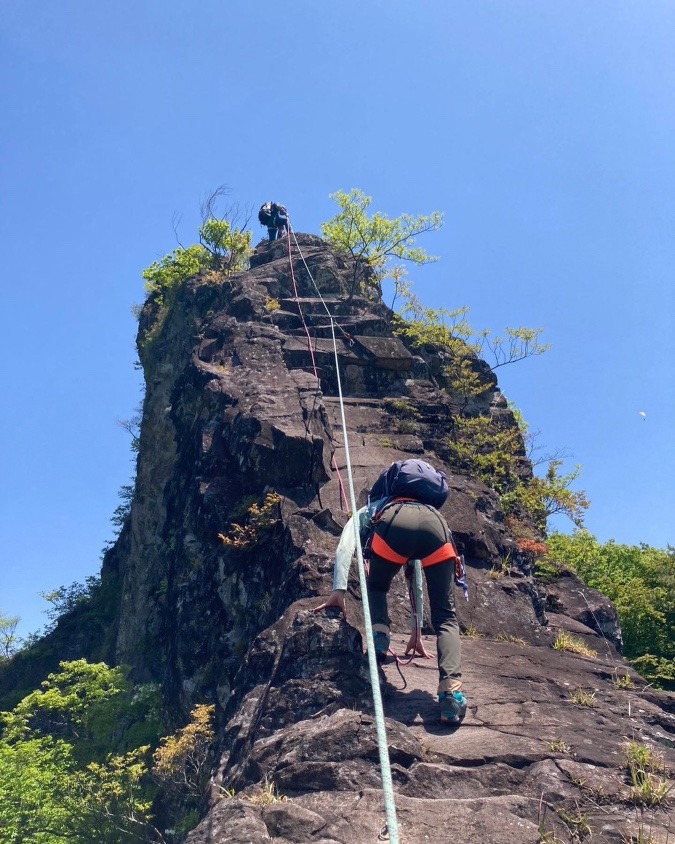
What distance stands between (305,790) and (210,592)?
270 inches

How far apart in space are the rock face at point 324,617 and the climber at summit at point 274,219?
109cm

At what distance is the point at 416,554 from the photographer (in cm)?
651

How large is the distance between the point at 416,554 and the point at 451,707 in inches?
50.3

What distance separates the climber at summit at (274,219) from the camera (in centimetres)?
2389

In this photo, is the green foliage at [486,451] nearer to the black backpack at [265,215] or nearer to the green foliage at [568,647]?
the green foliage at [568,647]

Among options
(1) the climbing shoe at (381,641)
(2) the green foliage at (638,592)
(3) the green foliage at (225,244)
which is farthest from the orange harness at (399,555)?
(3) the green foliage at (225,244)

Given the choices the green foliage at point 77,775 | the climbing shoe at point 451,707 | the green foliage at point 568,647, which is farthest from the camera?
the green foliage at point 77,775

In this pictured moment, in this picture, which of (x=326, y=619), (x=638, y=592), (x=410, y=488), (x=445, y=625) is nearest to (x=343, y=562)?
(x=326, y=619)

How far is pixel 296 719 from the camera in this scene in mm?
6492

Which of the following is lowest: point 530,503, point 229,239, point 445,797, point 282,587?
point 445,797

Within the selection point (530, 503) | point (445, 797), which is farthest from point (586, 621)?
point (445, 797)

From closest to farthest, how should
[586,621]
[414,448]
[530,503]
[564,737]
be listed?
[564,737], [586,621], [414,448], [530,503]

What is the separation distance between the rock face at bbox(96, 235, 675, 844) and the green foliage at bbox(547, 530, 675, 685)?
474 centimetres

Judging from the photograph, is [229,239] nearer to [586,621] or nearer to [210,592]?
[210,592]
